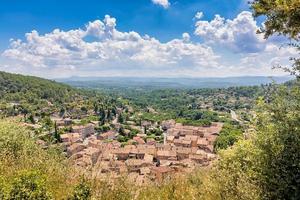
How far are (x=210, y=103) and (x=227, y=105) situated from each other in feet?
29.5

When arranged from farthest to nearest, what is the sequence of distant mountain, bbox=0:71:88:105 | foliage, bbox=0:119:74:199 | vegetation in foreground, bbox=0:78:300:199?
1. distant mountain, bbox=0:71:88:105
2. vegetation in foreground, bbox=0:78:300:199
3. foliage, bbox=0:119:74:199

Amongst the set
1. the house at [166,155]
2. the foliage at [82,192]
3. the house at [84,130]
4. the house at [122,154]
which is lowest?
the house at [84,130]

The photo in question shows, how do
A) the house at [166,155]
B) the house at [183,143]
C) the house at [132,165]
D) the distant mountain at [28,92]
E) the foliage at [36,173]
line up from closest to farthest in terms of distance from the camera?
the foliage at [36,173] → the house at [132,165] → the house at [166,155] → the house at [183,143] → the distant mountain at [28,92]

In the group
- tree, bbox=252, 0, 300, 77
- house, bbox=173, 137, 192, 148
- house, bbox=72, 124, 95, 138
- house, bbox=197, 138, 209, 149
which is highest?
tree, bbox=252, 0, 300, 77

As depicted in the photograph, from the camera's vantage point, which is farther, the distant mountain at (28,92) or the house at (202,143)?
the distant mountain at (28,92)

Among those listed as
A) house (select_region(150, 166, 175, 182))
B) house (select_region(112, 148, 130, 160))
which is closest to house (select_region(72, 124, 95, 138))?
house (select_region(112, 148, 130, 160))

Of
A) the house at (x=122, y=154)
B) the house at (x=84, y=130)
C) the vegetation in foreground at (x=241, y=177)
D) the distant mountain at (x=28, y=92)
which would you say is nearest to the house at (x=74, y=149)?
the house at (x=122, y=154)

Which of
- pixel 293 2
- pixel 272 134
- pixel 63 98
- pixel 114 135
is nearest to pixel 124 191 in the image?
pixel 272 134

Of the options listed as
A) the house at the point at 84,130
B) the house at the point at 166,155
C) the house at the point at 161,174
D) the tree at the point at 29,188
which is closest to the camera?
the tree at the point at 29,188

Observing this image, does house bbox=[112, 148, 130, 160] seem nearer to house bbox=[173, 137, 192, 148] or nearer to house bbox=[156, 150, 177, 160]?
house bbox=[156, 150, 177, 160]

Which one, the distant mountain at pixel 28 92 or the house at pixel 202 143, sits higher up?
the distant mountain at pixel 28 92

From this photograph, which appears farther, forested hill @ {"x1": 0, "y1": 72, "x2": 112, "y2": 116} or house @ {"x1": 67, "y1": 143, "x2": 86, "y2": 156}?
forested hill @ {"x1": 0, "y1": 72, "x2": 112, "y2": 116}

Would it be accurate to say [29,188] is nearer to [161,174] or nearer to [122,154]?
[161,174]

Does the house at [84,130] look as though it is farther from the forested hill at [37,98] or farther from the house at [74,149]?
the house at [74,149]
